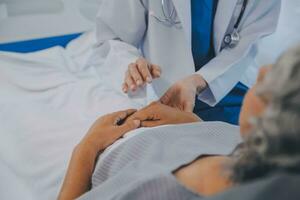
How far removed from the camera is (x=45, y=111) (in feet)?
4.16

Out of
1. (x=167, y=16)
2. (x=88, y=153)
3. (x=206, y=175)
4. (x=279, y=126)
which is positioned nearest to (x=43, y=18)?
(x=167, y=16)

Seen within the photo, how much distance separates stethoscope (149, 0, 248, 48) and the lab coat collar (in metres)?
0.03

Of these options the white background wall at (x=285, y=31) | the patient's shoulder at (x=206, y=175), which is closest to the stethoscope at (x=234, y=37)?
the white background wall at (x=285, y=31)

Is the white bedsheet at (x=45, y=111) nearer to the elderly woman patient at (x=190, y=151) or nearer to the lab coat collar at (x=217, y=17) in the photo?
the elderly woman patient at (x=190, y=151)

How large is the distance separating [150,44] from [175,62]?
11 centimetres

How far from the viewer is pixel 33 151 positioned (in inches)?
43.3

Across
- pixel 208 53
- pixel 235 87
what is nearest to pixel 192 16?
pixel 208 53

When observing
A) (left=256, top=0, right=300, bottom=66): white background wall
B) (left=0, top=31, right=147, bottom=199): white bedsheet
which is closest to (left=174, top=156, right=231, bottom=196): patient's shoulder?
(left=0, top=31, right=147, bottom=199): white bedsheet

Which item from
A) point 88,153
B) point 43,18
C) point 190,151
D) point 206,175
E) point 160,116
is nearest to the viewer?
point 206,175

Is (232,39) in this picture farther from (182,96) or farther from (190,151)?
(190,151)

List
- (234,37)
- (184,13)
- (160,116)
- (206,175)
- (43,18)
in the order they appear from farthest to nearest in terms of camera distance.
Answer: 1. (43,18)
2. (234,37)
3. (184,13)
4. (160,116)
5. (206,175)

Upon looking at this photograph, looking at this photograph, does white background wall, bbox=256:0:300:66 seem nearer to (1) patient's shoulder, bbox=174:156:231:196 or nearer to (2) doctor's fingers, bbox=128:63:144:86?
(2) doctor's fingers, bbox=128:63:144:86

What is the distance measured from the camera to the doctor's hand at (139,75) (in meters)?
1.16

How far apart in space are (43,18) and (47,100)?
87 centimetres
